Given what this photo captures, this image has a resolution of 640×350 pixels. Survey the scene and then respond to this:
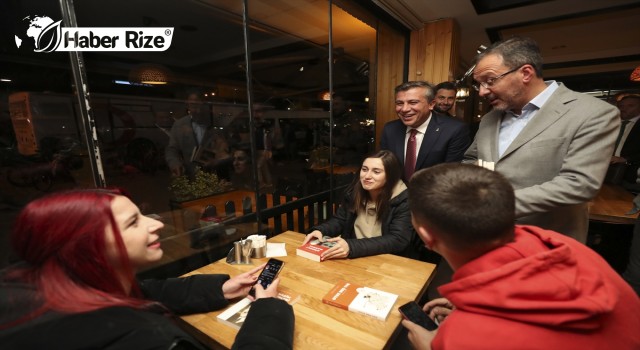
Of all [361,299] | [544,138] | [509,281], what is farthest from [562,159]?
[361,299]

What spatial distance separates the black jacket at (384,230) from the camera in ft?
5.44

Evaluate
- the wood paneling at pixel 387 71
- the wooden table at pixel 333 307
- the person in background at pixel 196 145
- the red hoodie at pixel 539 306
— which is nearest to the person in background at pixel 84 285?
the wooden table at pixel 333 307

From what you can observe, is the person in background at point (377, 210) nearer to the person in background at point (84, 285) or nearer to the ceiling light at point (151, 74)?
the person in background at point (84, 285)

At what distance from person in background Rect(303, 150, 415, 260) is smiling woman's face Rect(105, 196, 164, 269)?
0.99 meters

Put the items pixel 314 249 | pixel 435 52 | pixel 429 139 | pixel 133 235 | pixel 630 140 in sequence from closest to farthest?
pixel 133 235
pixel 314 249
pixel 429 139
pixel 630 140
pixel 435 52

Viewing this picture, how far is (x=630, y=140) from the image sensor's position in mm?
3293

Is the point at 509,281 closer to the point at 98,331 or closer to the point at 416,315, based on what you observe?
the point at 416,315

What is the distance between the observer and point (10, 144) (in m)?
1.46

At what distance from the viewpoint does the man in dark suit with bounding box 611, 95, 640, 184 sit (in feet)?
10.7

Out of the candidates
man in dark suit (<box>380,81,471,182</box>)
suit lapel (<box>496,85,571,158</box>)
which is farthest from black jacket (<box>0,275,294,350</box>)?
man in dark suit (<box>380,81,471,182</box>)

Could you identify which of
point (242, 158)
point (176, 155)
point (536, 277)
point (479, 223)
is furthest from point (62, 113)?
point (536, 277)

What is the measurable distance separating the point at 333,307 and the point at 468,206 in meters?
0.70

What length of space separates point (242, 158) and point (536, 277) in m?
2.88

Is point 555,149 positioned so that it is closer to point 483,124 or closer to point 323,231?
point 483,124
